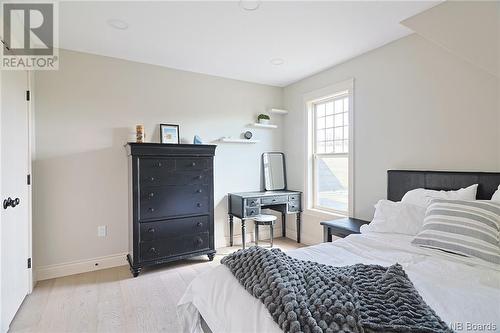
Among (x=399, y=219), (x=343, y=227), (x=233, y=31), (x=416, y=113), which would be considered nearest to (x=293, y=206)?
(x=343, y=227)

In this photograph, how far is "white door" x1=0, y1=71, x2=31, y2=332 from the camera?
1894 millimetres

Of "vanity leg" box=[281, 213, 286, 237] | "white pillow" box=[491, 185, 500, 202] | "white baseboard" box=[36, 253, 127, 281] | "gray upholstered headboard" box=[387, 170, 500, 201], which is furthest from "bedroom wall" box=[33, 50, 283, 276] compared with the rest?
"white pillow" box=[491, 185, 500, 202]

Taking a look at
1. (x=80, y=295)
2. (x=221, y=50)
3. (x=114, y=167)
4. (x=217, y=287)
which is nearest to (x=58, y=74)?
(x=114, y=167)

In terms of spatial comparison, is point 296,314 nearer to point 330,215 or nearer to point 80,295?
point 80,295

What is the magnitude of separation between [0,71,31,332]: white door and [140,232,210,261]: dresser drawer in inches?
40.2

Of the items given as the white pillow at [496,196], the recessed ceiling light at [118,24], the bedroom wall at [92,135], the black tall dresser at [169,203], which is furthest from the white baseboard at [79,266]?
the white pillow at [496,196]

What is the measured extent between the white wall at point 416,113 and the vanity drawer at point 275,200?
40.7 inches

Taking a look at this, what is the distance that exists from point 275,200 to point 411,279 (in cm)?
253

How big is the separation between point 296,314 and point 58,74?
11.1ft

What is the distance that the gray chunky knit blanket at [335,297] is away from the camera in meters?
0.92

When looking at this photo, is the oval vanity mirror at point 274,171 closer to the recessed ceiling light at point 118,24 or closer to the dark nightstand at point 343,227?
the dark nightstand at point 343,227

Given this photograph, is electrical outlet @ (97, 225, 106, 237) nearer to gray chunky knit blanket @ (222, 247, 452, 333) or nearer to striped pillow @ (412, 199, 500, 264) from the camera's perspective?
gray chunky knit blanket @ (222, 247, 452, 333)

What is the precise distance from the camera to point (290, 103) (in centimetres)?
432

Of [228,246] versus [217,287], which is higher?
[217,287]
